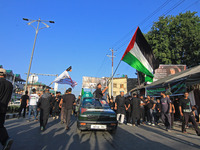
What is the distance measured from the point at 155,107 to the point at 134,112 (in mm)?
1985

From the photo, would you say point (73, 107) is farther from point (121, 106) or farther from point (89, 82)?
point (89, 82)

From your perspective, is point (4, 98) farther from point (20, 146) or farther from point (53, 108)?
point (53, 108)

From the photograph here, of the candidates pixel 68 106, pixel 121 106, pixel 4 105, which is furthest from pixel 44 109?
pixel 121 106

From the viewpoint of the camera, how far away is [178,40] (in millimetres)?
20422

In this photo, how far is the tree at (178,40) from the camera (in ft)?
65.3

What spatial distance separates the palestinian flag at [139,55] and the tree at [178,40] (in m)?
12.2

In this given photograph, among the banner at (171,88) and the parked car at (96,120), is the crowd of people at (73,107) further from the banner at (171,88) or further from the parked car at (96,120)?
the banner at (171,88)

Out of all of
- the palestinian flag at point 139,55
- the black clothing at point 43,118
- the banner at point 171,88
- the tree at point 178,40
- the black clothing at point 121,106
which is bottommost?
the black clothing at point 43,118

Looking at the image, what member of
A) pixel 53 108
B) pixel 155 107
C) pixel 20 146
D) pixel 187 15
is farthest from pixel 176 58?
pixel 20 146

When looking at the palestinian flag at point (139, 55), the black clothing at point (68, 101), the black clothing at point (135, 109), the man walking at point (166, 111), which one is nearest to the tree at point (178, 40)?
the palestinian flag at point (139, 55)

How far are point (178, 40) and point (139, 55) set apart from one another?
47.0ft

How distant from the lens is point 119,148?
4.06 meters

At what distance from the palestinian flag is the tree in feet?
40.1

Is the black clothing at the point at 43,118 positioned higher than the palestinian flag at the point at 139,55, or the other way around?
the palestinian flag at the point at 139,55
